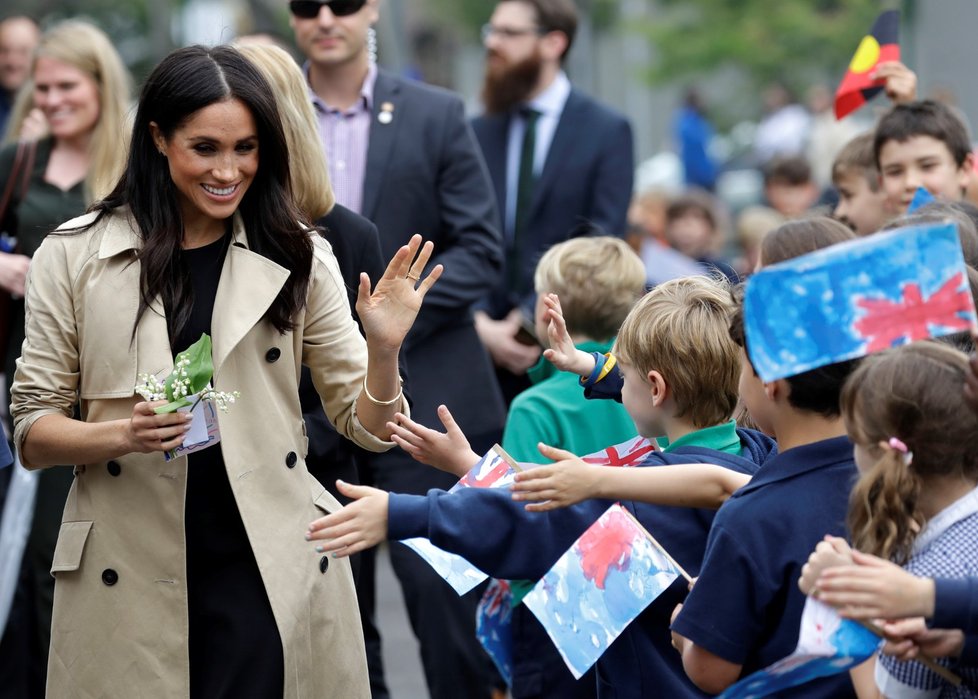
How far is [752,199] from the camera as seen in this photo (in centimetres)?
2238

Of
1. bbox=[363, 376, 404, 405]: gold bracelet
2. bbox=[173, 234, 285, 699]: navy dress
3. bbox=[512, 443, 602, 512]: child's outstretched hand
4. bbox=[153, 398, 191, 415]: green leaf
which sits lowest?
bbox=[173, 234, 285, 699]: navy dress

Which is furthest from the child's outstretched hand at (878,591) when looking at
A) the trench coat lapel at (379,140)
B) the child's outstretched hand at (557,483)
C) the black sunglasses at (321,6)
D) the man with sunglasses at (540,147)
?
the man with sunglasses at (540,147)

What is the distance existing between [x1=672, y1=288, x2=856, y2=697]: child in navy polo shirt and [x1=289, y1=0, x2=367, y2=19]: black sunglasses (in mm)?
2916

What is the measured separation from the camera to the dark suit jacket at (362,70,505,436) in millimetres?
5523

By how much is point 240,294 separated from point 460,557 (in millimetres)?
783

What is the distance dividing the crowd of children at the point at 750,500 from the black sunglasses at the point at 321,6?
6.71ft

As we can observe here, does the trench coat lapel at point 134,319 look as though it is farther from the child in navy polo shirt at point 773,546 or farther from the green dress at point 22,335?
the green dress at point 22,335

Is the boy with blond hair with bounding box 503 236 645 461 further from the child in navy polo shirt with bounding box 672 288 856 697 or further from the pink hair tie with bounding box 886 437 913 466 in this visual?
the pink hair tie with bounding box 886 437 913 466

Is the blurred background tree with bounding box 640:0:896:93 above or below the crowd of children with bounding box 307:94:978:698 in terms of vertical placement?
below

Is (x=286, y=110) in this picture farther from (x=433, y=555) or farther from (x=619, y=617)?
(x=619, y=617)

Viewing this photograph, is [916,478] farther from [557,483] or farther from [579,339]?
[579,339]

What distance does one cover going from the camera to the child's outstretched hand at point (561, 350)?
3.88 metres

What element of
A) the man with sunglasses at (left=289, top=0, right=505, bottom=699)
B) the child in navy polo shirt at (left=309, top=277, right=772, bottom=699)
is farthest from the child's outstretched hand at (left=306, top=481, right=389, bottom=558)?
the man with sunglasses at (left=289, top=0, right=505, bottom=699)

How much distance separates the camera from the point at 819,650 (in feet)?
8.80
